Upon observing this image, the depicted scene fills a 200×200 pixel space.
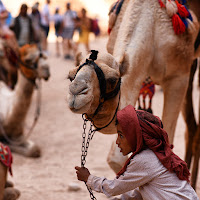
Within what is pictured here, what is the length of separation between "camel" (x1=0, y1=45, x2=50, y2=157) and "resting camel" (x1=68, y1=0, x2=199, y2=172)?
288cm

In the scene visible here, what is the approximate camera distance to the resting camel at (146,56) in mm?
3078

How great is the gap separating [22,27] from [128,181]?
25.4 feet

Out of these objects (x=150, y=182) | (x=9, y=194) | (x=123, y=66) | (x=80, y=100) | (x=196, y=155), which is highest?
(x=123, y=66)

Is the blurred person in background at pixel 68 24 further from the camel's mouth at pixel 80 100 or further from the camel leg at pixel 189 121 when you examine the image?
the camel's mouth at pixel 80 100

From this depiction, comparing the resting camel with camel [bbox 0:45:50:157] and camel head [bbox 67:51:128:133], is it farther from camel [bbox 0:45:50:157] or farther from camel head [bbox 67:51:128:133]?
camel [bbox 0:45:50:157]

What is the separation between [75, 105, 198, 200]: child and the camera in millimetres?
2418

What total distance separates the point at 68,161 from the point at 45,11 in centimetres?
878

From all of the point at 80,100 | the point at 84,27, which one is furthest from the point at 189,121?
the point at 84,27

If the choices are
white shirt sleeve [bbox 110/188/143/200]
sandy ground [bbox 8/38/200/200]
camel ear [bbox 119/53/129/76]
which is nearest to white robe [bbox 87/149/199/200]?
white shirt sleeve [bbox 110/188/143/200]

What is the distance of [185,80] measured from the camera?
394 centimetres

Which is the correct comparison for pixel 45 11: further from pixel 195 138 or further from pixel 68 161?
pixel 195 138

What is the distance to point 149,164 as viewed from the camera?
7.99 feet

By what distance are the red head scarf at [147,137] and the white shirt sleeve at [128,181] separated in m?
0.08

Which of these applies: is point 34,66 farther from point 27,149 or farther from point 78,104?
point 78,104
